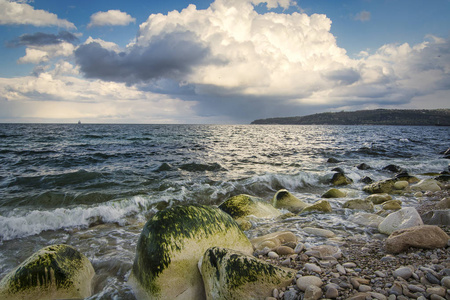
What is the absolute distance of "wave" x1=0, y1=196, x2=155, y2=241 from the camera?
6.52 metres

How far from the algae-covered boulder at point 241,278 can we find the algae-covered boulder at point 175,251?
1.33 ft

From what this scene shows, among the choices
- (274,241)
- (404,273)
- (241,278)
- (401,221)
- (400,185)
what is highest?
(404,273)

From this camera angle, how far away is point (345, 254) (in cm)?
407

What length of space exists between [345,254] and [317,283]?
1476mm

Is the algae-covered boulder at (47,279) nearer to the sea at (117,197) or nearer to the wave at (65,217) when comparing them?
the sea at (117,197)

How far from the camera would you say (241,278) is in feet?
10.1

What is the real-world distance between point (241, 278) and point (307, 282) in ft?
2.61

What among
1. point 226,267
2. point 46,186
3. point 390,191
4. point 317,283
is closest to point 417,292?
point 317,283

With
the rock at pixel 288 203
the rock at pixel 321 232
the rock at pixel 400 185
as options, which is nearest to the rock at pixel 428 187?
the rock at pixel 400 185

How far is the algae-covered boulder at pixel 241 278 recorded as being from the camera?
3.02m

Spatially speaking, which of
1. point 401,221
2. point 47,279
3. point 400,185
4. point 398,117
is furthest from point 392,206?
point 398,117

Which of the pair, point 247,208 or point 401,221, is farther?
point 247,208

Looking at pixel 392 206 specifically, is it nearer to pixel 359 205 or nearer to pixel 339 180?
pixel 359 205

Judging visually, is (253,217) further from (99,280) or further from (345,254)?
(99,280)
